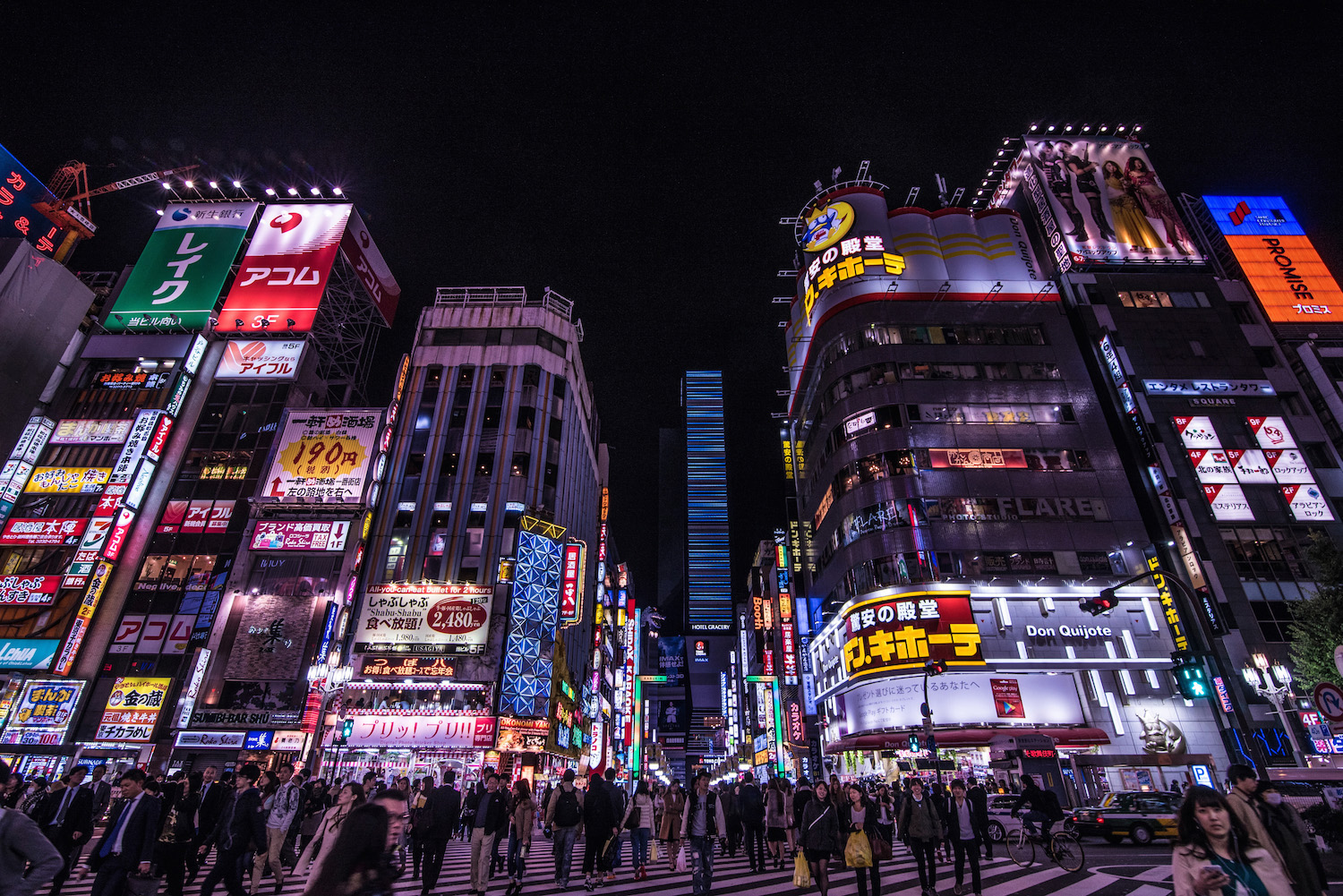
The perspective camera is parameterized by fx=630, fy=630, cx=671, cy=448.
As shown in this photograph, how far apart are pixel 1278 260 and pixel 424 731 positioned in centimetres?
6195

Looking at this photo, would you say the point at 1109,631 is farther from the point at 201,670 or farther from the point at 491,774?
the point at 201,670

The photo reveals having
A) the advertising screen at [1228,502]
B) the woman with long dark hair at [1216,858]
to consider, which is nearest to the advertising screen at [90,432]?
the woman with long dark hair at [1216,858]

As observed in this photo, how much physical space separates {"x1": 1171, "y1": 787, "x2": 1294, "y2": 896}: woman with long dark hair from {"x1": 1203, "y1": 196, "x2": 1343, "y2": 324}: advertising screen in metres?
52.1

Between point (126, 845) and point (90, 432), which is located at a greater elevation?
point (90, 432)

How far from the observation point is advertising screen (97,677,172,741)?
109ft

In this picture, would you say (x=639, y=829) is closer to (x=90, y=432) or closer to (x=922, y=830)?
(x=922, y=830)

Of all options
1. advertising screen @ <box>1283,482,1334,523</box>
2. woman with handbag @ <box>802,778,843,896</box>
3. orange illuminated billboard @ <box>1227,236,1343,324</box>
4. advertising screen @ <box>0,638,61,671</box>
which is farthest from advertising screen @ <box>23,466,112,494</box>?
orange illuminated billboard @ <box>1227,236,1343,324</box>

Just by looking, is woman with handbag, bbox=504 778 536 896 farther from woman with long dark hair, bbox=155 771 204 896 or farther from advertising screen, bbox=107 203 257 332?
advertising screen, bbox=107 203 257 332

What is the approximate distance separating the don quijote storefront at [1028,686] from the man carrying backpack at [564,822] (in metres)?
21.6

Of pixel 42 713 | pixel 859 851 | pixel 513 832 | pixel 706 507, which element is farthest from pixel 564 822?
pixel 706 507

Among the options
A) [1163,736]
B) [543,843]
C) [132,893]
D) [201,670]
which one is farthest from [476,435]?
[1163,736]

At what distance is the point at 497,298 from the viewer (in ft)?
179

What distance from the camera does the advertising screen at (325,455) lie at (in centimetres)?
3859

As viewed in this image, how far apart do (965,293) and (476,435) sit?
116 ft
